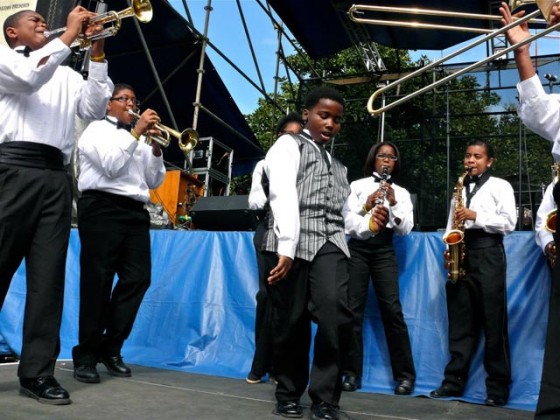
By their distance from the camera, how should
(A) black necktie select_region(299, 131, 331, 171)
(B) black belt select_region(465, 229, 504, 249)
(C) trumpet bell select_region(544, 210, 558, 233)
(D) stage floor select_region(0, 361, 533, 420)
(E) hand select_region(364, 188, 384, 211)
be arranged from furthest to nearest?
1. (E) hand select_region(364, 188, 384, 211)
2. (B) black belt select_region(465, 229, 504, 249)
3. (C) trumpet bell select_region(544, 210, 558, 233)
4. (A) black necktie select_region(299, 131, 331, 171)
5. (D) stage floor select_region(0, 361, 533, 420)

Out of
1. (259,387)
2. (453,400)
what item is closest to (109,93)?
(259,387)

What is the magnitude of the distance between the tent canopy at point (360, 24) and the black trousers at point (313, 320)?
7289 millimetres

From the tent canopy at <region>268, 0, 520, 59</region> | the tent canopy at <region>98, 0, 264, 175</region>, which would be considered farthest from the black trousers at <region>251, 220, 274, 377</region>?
the tent canopy at <region>268, 0, 520, 59</region>

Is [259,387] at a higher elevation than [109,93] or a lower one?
lower

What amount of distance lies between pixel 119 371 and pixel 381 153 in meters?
2.28

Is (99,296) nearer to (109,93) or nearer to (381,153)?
(109,93)

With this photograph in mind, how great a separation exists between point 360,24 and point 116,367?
819 cm

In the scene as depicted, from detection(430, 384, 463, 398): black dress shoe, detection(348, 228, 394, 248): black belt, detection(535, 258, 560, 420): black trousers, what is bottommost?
detection(430, 384, 463, 398): black dress shoe

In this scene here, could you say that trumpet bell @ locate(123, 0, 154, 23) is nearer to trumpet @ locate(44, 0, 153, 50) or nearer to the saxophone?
trumpet @ locate(44, 0, 153, 50)

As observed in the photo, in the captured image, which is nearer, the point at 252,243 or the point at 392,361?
the point at 392,361

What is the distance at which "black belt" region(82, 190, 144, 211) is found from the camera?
12.1 ft

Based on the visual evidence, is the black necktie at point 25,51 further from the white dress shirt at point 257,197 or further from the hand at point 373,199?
the hand at point 373,199

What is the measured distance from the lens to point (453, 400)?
367cm

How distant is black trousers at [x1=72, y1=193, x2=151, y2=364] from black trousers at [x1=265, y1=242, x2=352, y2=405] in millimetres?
1123
